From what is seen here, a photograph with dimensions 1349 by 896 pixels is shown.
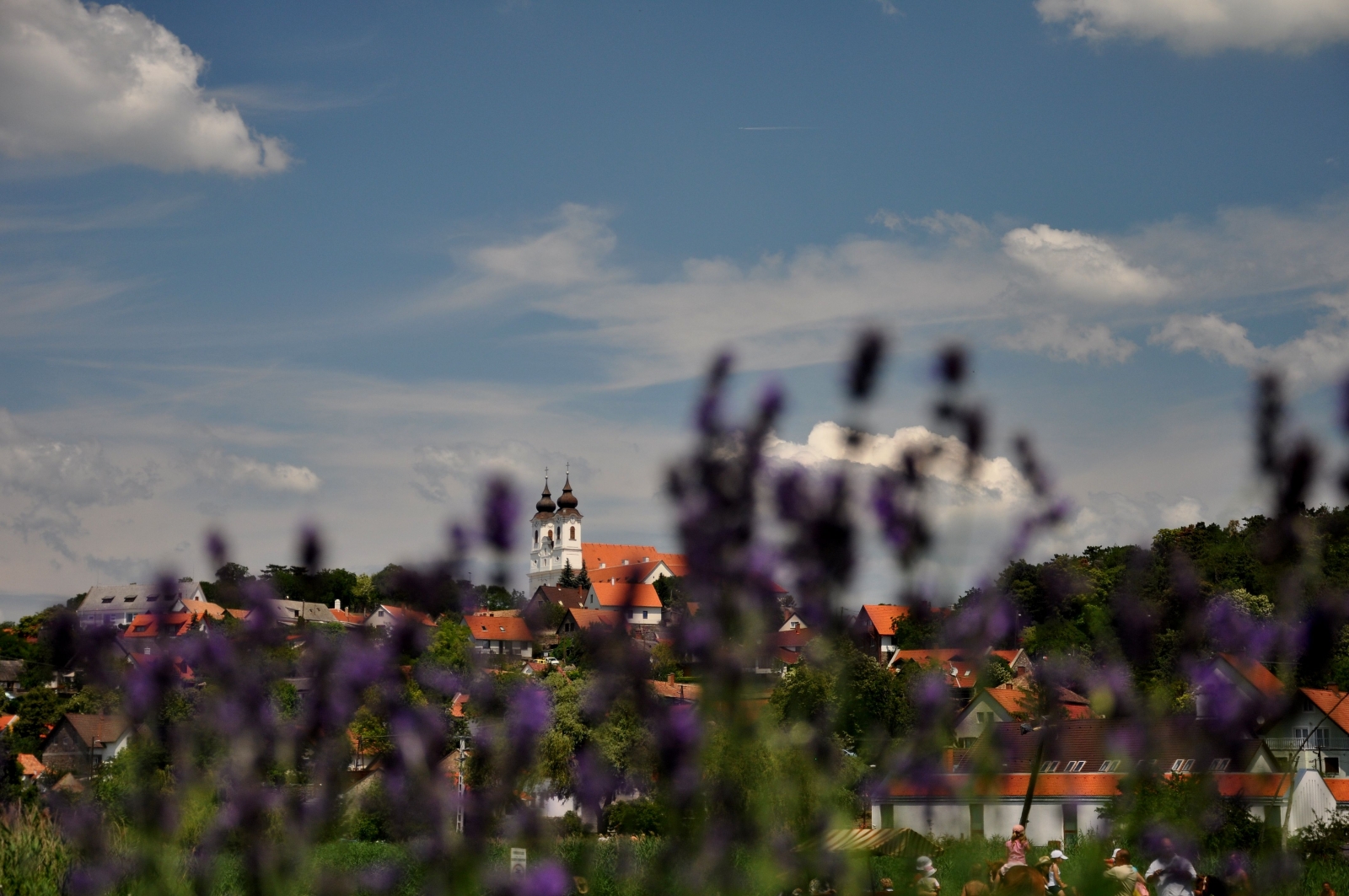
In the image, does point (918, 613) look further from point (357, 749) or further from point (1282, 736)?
point (357, 749)

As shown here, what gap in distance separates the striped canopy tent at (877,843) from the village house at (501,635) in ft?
2.46

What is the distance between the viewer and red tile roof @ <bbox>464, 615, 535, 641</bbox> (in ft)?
8.50

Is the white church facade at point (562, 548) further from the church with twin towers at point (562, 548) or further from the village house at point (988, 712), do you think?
the village house at point (988, 712)

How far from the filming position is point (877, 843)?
240cm

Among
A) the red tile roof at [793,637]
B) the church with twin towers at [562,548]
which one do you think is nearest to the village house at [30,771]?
the red tile roof at [793,637]

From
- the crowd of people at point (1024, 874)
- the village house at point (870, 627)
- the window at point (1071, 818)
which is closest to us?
the crowd of people at point (1024, 874)

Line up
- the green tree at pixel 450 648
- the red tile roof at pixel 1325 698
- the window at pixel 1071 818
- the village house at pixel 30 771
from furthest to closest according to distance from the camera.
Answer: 1. the village house at pixel 30 771
2. the window at pixel 1071 818
3. the green tree at pixel 450 648
4. the red tile roof at pixel 1325 698

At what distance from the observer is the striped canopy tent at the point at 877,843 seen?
87.3 inches

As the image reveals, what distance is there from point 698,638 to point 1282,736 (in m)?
1.03

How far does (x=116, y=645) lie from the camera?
3.37 metres

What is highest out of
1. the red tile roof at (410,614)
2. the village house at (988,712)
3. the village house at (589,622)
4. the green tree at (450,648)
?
the red tile roof at (410,614)

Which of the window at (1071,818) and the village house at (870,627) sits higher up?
the village house at (870,627)

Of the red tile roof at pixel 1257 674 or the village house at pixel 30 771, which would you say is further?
the village house at pixel 30 771

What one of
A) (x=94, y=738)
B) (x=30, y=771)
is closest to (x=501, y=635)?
(x=94, y=738)
